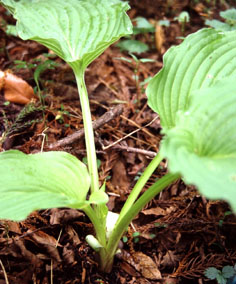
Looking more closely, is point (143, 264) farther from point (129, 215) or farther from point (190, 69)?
point (190, 69)

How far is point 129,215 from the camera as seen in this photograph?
1274mm

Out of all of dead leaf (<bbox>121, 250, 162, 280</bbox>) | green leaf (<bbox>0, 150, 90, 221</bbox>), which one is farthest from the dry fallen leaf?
dead leaf (<bbox>121, 250, 162, 280</bbox>)

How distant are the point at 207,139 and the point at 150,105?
1.53ft

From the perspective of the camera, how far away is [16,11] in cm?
157

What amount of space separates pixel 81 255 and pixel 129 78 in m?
1.58

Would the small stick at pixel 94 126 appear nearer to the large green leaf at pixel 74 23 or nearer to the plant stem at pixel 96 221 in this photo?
the large green leaf at pixel 74 23

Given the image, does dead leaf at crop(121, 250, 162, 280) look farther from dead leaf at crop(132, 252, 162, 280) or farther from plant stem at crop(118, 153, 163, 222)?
plant stem at crop(118, 153, 163, 222)

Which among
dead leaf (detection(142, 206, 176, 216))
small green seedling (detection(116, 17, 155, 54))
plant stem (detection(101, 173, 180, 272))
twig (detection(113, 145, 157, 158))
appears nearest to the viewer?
plant stem (detection(101, 173, 180, 272))

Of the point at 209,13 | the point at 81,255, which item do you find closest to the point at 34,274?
the point at 81,255

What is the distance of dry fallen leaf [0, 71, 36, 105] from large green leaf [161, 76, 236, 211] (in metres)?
1.42

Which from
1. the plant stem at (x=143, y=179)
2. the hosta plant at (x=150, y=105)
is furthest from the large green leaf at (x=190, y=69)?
the plant stem at (x=143, y=179)

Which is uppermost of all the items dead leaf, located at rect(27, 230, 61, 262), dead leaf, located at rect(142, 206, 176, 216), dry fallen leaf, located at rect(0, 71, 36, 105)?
dry fallen leaf, located at rect(0, 71, 36, 105)

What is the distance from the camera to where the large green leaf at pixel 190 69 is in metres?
1.43

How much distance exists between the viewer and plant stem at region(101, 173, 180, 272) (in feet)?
3.93
